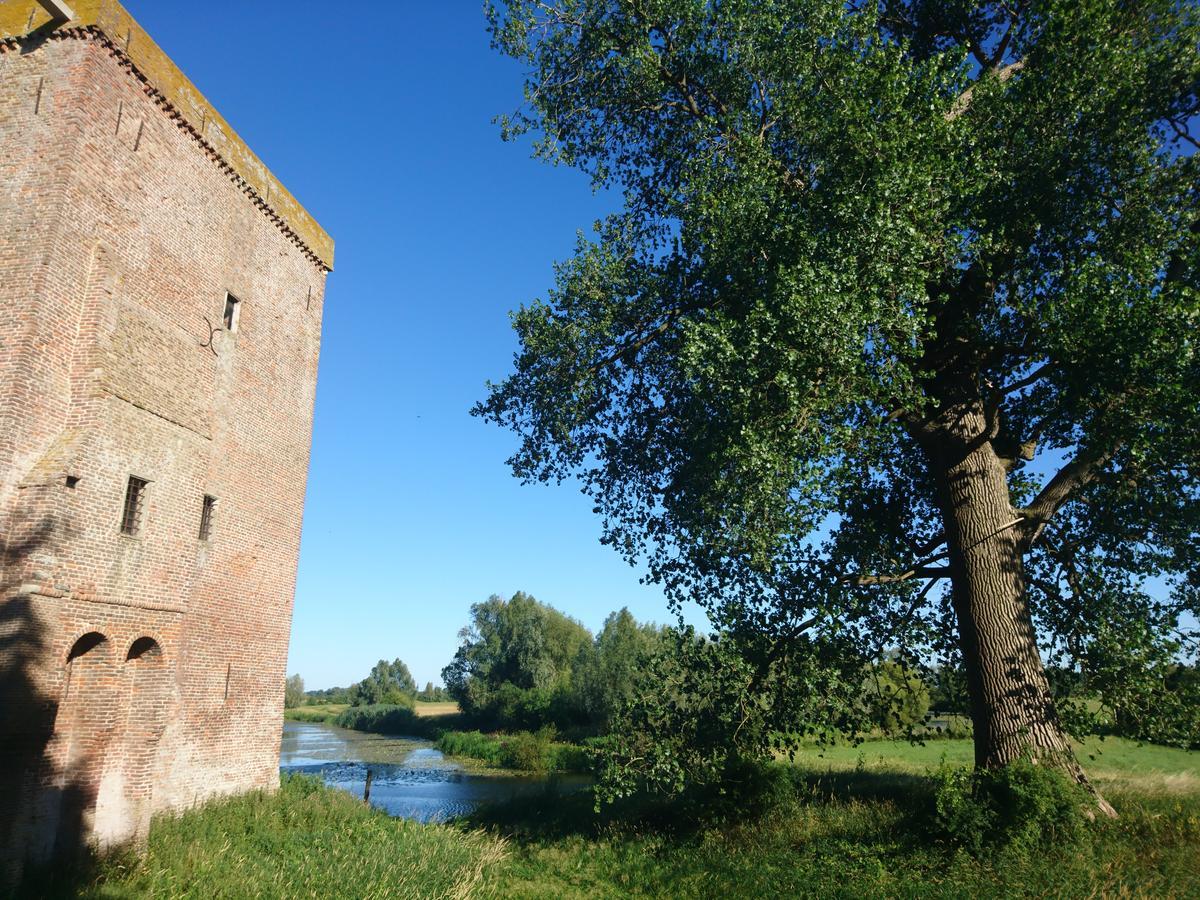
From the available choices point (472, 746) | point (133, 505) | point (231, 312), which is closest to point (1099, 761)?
point (133, 505)

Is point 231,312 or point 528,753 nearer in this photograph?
point 231,312

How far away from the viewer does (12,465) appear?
38.4 ft

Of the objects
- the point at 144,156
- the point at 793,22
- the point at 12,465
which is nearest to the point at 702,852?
the point at 12,465

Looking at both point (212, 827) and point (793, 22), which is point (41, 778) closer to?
point (212, 827)

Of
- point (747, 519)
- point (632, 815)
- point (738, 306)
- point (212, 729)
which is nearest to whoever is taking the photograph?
point (747, 519)

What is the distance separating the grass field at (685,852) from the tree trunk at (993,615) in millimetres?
1401

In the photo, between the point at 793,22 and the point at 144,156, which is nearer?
the point at 793,22

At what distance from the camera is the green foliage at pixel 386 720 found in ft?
247

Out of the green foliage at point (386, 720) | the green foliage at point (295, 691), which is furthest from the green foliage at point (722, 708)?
the green foliage at point (295, 691)

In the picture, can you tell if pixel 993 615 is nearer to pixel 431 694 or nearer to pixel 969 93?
pixel 969 93

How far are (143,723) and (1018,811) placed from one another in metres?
14.3

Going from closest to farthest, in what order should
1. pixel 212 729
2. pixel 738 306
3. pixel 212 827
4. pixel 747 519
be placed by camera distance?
pixel 747 519 < pixel 738 306 < pixel 212 827 < pixel 212 729

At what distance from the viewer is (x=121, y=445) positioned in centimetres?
1317

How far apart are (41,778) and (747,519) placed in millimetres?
11255
